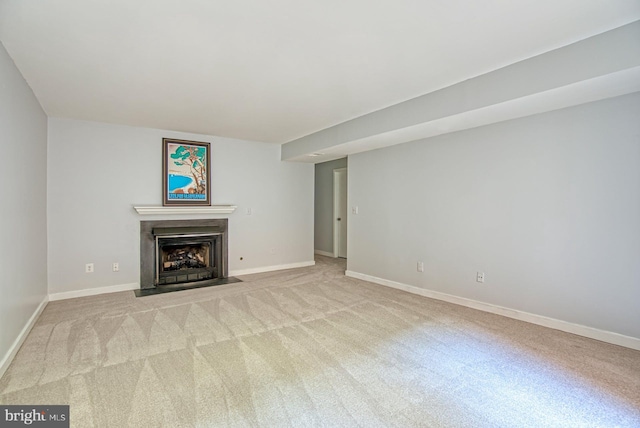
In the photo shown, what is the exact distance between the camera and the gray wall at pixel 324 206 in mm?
7395

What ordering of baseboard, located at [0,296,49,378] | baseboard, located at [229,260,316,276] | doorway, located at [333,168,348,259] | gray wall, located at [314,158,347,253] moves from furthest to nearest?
gray wall, located at [314,158,347,253] < doorway, located at [333,168,348,259] < baseboard, located at [229,260,316,276] < baseboard, located at [0,296,49,378]

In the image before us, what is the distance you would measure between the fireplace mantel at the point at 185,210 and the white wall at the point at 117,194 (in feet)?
0.48

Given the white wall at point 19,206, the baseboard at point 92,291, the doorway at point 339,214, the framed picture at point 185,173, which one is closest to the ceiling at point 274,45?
the white wall at point 19,206

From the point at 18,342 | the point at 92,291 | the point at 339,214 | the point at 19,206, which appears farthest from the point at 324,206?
the point at 18,342

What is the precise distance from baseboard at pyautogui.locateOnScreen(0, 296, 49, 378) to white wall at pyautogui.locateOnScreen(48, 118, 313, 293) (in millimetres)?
851

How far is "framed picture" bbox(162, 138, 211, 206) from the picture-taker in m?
4.69

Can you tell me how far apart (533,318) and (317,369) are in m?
2.37

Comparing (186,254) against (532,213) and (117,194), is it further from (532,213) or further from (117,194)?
(532,213)

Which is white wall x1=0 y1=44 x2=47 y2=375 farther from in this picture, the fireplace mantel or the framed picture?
the framed picture

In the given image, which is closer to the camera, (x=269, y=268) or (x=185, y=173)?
(x=185, y=173)

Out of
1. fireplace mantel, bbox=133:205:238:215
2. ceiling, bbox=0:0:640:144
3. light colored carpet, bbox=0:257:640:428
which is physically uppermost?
ceiling, bbox=0:0:640:144

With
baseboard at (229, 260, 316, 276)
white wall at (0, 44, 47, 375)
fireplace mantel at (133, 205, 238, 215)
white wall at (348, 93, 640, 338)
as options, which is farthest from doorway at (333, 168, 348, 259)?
white wall at (0, 44, 47, 375)

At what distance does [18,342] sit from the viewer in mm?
2555

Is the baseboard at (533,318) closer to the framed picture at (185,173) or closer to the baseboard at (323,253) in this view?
the baseboard at (323,253)
